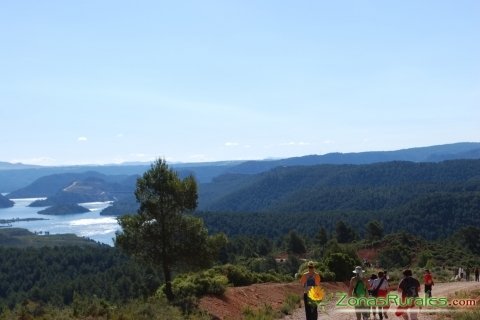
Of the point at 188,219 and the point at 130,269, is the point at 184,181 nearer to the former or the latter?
the point at 188,219

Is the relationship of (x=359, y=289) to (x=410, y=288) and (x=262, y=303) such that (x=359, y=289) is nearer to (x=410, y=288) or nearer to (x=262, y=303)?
(x=410, y=288)

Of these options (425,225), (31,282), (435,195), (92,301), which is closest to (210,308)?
(92,301)

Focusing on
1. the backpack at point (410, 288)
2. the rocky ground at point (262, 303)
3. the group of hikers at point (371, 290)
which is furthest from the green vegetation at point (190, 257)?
the backpack at point (410, 288)

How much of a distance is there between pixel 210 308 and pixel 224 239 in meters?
4.03

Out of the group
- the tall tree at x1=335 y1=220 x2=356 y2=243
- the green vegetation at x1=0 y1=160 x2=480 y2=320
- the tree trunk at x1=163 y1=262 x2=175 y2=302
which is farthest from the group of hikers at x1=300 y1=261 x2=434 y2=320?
the tall tree at x1=335 y1=220 x2=356 y2=243

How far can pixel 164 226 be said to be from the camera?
23094 mm

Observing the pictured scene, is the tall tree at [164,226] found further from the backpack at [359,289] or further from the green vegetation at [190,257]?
the backpack at [359,289]

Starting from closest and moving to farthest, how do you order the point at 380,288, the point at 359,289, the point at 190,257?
the point at 359,289 < the point at 380,288 < the point at 190,257

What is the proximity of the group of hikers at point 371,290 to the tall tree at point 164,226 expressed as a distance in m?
9.34

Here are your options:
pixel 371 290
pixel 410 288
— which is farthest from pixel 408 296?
pixel 371 290

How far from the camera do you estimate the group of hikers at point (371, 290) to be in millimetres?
13883

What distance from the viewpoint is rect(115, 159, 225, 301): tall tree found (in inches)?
903

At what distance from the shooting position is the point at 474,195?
18712 cm

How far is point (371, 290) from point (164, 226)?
11.0 m
